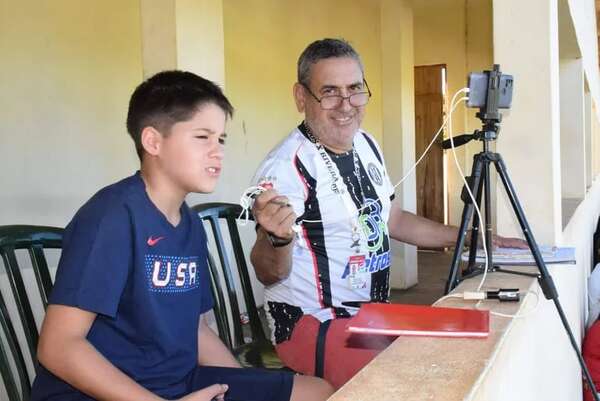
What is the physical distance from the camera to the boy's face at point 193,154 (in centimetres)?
151

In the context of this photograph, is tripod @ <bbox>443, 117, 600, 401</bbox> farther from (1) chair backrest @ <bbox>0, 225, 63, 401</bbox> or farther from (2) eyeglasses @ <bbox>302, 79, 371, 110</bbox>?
(1) chair backrest @ <bbox>0, 225, 63, 401</bbox>

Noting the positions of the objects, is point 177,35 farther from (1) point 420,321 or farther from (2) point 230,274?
(1) point 420,321

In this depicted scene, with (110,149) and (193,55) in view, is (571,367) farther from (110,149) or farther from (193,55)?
(110,149)

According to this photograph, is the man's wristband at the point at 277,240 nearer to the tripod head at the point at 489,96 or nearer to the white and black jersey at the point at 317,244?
the white and black jersey at the point at 317,244

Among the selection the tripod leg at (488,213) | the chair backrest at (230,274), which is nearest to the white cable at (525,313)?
the tripod leg at (488,213)

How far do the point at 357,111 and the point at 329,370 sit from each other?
2.44ft

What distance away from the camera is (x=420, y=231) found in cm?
230

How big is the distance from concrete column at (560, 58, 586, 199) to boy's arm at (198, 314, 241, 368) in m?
3.55

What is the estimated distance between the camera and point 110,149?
146 inches

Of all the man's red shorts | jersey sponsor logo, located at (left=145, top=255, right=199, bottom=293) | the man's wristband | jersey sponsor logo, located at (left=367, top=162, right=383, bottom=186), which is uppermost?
jersey sponsor logo, located at (left=367, top=162, right=383, bottom=186)

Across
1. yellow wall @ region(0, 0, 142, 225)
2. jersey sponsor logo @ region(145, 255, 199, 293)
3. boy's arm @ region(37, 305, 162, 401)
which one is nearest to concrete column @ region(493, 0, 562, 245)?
jersey sponsor logo @ region(145, 255, 199, 293)

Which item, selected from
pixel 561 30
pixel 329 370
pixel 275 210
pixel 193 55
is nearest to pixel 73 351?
pixel 275 210

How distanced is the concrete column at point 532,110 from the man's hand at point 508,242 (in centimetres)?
5

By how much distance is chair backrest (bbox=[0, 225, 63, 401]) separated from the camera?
1.60 m
